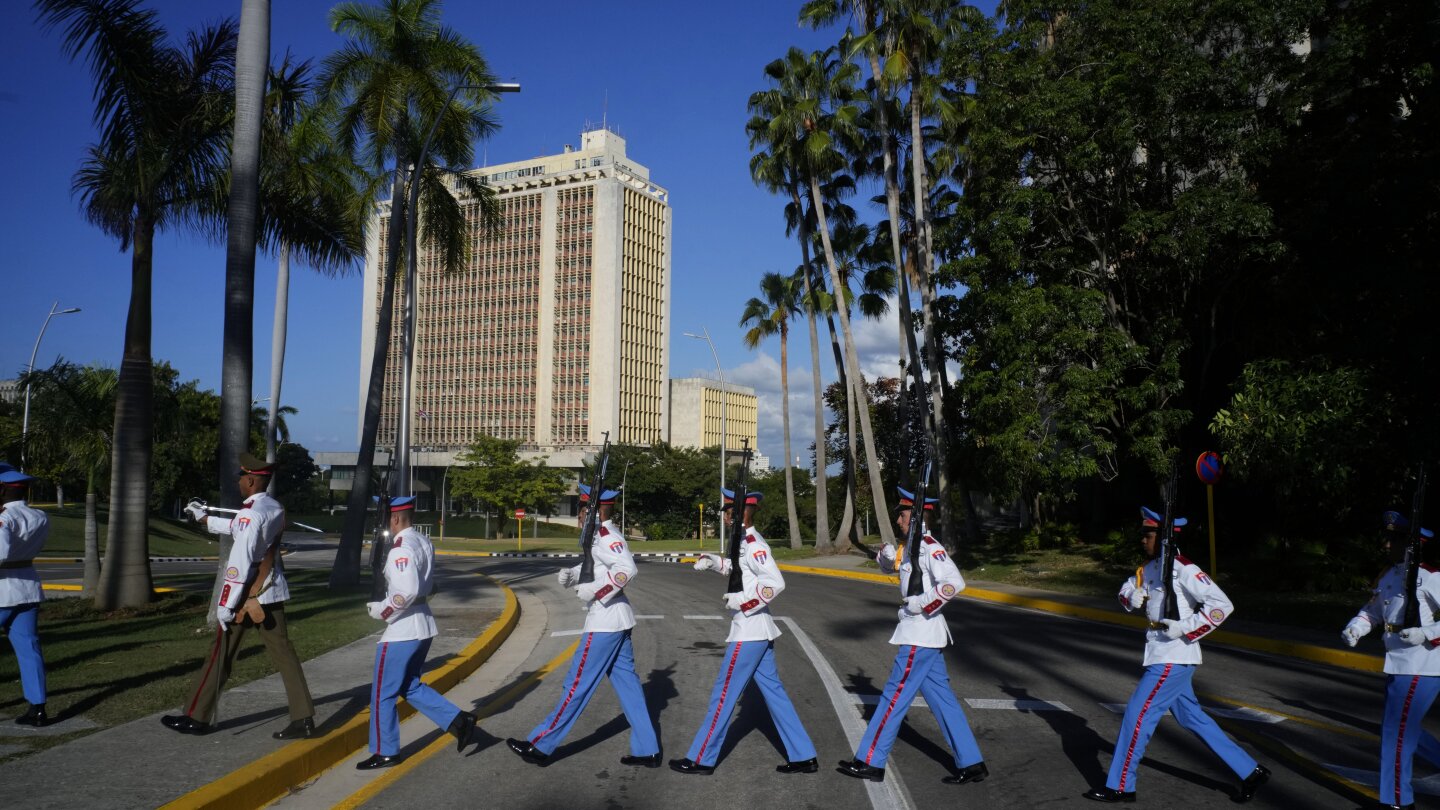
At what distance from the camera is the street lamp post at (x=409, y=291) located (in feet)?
61.9

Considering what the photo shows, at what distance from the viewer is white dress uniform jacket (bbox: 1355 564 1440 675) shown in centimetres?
586

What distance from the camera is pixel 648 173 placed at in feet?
466

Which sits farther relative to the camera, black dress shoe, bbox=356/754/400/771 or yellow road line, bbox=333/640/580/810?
black dress shoe, bbox=356/754/400/771

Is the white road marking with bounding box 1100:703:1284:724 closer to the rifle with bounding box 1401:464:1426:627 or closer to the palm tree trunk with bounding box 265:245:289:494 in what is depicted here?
the rifle with bounding box 1401:464:1426:627

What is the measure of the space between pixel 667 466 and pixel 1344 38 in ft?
221

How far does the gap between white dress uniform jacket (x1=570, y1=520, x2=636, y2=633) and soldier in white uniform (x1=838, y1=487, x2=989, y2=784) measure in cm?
174

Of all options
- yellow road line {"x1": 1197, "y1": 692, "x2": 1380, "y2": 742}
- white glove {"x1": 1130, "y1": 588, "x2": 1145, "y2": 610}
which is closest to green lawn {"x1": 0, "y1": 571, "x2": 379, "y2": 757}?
white glove {"x1": 1130, "y1": 588, "x2": 1145, "y2": 610}

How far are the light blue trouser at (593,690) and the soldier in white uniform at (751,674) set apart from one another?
356 mm

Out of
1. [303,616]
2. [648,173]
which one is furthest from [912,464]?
[648,173]

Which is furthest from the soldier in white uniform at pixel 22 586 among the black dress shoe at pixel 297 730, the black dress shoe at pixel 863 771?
the black dress shoe at pixel 863 771

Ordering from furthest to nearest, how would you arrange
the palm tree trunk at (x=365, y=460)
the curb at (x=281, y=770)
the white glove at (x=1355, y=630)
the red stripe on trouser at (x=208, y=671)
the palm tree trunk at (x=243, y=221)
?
the palm tree trunk at (x=365, y=460) → the palm tree trunk at (x=243, y=221) → the red stripe on trouser at (x=208, y=671) → the white glove at (x=1355, y=630) → the curb at (x=281, y=770)

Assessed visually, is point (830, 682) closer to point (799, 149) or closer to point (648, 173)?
point (799, 149)

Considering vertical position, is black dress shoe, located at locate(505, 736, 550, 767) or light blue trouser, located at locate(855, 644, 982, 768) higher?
light blue trouser, located at locate(855, 644, 982, 768)

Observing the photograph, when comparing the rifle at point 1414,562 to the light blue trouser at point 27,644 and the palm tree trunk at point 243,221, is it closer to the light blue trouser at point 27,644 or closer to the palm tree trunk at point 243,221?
the light blue trouser at point 27,644
